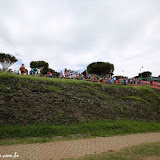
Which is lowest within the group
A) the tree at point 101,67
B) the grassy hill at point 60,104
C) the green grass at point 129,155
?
the green grass at point 129,155

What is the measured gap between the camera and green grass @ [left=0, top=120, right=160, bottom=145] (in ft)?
20.8

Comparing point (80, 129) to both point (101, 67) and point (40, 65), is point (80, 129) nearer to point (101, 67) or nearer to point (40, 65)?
point (101, 67)

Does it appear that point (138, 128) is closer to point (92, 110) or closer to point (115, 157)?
point (92, 110)

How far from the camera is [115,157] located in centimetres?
466

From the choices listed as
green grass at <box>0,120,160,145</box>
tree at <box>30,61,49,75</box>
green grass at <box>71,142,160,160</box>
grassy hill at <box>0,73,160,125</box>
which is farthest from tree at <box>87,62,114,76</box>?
green grass at <box>71,142,160,160</box>

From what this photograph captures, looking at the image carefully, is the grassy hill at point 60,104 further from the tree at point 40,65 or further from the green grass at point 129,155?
the tree at point 40,65

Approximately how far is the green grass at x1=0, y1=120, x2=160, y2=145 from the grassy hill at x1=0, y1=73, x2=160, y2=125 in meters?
0.44

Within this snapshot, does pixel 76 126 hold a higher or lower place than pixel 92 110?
lower

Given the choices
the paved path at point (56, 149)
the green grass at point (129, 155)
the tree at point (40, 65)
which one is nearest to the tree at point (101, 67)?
the tree at point (40, 65)

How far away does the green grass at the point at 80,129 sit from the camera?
6350mm

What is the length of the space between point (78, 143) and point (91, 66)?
50486 millimetres

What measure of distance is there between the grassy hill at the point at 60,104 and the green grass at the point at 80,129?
1.44 feet

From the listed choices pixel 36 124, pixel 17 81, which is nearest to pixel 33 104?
pixel 36 124

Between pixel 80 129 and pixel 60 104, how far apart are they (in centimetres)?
250
